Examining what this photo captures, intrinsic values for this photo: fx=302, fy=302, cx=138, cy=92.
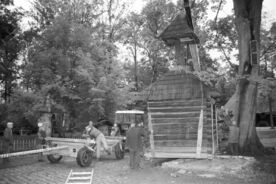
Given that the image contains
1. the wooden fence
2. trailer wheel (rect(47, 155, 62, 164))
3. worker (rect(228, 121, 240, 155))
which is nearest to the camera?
trailer wheel (rect(47, 155, 62, 164))

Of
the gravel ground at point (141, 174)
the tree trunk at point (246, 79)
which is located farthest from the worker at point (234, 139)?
the gravel ground at point (141, 174)

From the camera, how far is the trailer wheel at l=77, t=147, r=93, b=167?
1126 cm

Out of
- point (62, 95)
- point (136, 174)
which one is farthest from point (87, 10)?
point (136, 174)

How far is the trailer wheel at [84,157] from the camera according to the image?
36.9ft

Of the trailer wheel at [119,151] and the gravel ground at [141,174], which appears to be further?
the trailer wheel at [119,151]

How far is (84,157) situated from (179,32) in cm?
711

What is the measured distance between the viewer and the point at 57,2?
2238 centimetres

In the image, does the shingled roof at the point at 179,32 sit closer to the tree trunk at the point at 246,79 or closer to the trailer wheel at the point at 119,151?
the tree trunk at the point at 246,79

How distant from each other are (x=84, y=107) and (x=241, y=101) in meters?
9.18

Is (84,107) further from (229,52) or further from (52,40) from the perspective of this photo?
(229,52)

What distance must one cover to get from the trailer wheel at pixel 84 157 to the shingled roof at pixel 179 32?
21.2 feet

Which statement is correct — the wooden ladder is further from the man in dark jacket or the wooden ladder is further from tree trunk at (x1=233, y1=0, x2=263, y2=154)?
tree trunk at (x1=233, y1=0, x2=263, y2=154)

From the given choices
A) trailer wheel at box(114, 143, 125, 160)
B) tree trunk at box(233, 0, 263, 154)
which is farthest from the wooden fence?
tree trunk at box(233, 0, 263, 154)

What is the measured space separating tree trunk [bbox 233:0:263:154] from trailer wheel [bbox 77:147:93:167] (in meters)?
6.76
